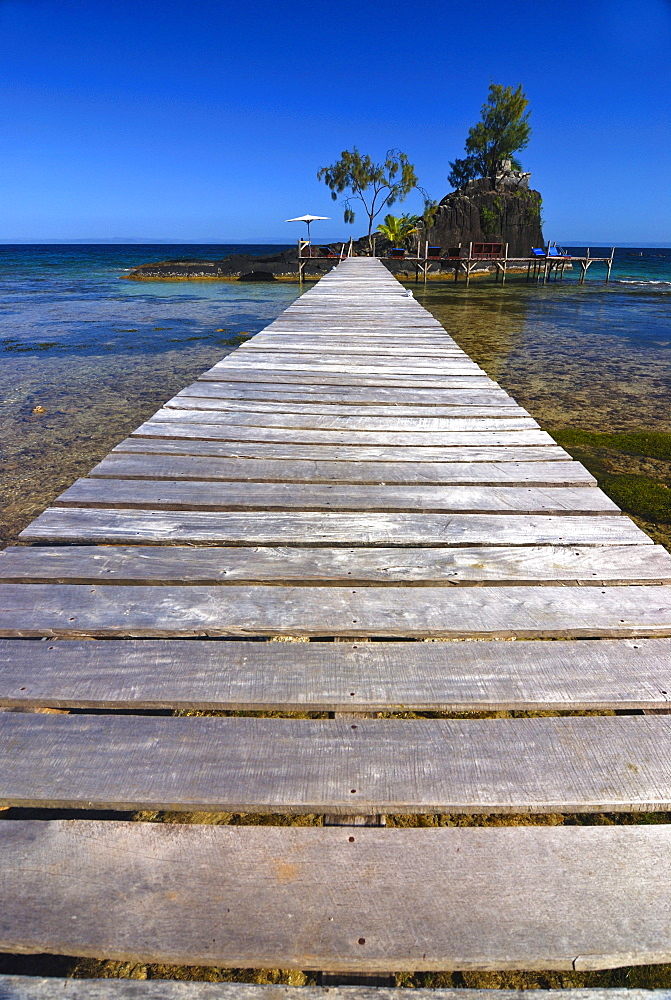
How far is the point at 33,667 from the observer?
1.51 meters

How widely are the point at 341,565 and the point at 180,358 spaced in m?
11.3

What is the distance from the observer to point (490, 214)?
135 ft

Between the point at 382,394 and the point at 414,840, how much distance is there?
10.7ft

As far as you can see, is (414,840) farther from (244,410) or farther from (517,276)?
(517,276)

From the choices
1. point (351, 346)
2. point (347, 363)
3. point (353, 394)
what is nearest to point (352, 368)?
point (347, 363)

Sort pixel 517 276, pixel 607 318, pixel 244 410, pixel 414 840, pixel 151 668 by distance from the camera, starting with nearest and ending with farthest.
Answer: pixel 414 840 < pixel 151 668 < pixel 244 410 < pixel 607 318 < pixel 517 276

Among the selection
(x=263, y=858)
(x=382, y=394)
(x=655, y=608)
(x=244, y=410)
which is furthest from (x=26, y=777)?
(x=382, y=394)

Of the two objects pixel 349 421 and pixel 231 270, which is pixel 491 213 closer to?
pixel 231 270

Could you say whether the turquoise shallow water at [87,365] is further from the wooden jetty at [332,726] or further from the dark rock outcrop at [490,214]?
the dark rock outcrop at [490,214]

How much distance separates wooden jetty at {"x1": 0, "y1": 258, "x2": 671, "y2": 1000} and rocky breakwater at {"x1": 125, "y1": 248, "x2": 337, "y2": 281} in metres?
35.2

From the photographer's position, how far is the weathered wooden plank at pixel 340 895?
96 cm

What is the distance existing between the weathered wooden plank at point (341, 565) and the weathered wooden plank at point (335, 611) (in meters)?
0.05

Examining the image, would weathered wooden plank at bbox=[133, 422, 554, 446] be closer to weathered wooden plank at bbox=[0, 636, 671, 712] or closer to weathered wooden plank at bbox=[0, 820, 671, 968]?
weathered wooden plank at bbox=[0, 636, 671, 712]

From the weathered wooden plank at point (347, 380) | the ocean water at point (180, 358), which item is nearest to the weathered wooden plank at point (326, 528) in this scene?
the weathered wooden plank at point (347, 380)
